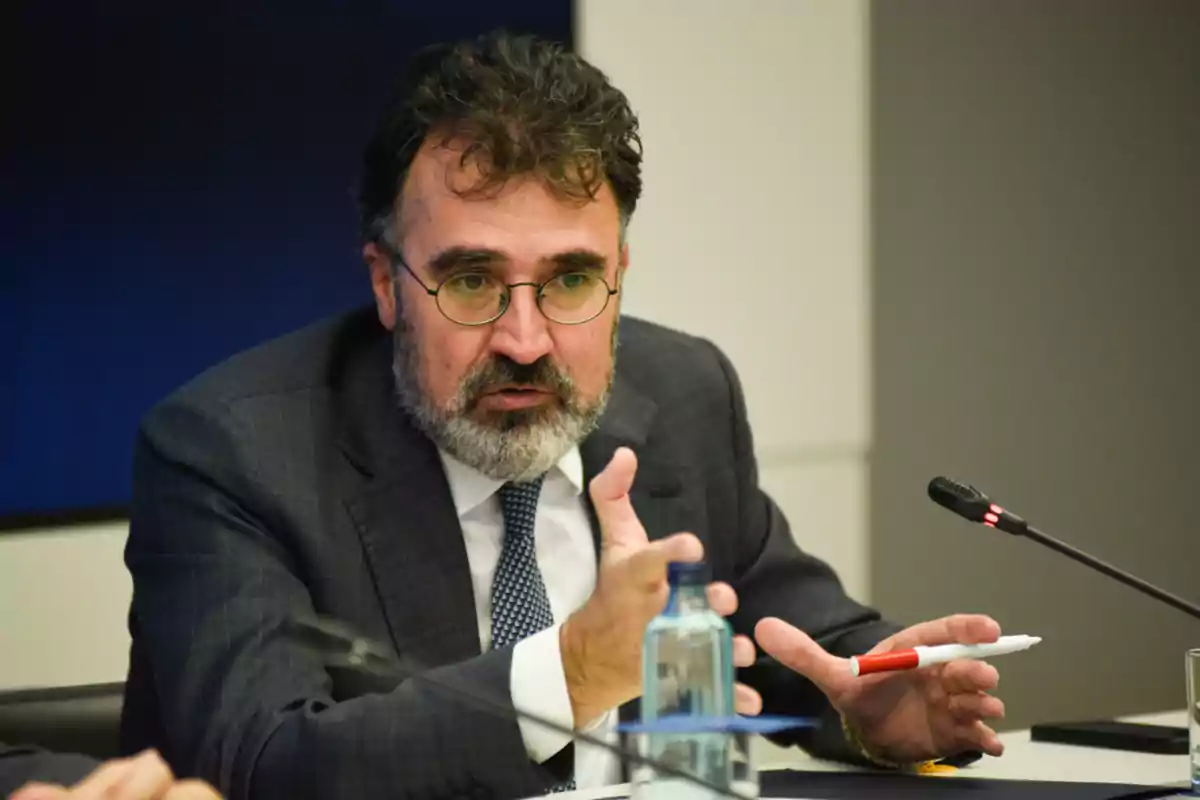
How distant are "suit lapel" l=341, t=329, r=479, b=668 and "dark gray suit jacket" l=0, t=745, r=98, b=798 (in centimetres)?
51

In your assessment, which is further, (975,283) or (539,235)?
(975,283)

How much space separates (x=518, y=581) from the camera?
2.11 meters

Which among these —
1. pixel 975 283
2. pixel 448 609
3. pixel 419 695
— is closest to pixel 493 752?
pixel 419 695

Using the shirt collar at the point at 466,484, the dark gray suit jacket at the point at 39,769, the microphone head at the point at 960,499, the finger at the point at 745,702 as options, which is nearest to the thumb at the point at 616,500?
the finger at the point at 745,702

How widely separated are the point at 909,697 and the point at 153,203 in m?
1.35

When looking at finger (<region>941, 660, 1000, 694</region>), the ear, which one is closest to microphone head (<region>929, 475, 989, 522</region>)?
finger (<region>941, 660, 1000, 694</region>)

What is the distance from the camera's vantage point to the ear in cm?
224

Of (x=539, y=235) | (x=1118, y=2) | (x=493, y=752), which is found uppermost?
(x=1118, y=2)

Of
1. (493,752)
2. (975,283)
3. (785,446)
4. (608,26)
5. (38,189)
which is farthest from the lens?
(975,283)

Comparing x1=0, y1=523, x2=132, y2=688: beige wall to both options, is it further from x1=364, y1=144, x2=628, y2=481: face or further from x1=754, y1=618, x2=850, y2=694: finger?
x1=754, y1=618, x2=850, y2=694: finger

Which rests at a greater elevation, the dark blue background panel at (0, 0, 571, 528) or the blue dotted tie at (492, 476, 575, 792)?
the dark blue background panel at (0, 0, 571, 528)

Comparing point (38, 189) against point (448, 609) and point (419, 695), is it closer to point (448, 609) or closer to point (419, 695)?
point (448, 609)

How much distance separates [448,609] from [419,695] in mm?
306

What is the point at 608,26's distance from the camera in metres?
3.09
